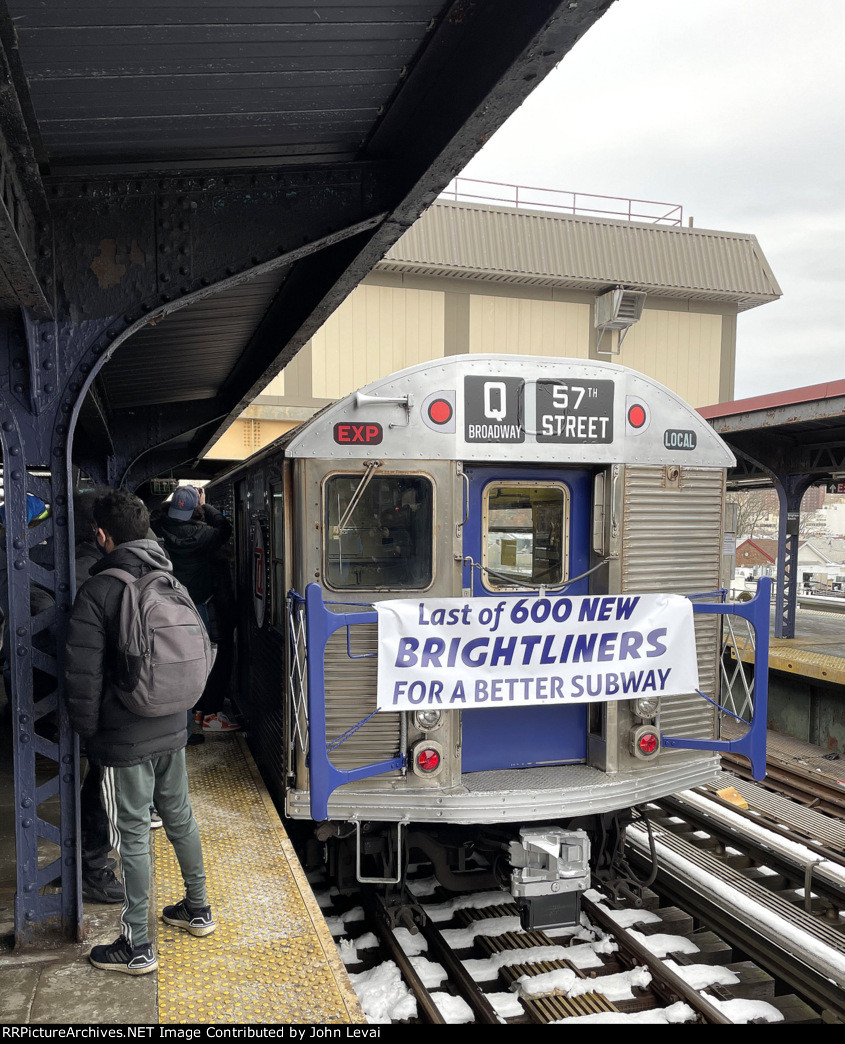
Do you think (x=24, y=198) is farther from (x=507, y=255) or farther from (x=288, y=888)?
(x=507, y=255)

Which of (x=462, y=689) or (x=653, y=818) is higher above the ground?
(x=462, y=689)

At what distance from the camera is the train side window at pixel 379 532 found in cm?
498

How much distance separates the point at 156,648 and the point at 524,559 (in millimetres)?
2752

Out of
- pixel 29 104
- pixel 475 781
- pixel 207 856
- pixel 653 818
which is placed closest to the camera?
pixel 29 104

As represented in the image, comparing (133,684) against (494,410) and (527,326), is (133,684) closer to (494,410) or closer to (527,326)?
(494,410)

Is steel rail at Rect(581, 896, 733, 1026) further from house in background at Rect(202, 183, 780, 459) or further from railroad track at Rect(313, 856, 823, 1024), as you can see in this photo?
house in background at Rect(202, 183, 780, 459)

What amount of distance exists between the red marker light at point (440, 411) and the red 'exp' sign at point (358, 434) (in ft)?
1.10

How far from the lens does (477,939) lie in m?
5.38

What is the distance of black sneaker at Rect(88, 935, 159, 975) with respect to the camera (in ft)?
11.3

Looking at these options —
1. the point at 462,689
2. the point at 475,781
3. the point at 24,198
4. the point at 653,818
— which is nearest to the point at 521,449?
the point at 462,689

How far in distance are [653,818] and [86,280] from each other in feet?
22.5

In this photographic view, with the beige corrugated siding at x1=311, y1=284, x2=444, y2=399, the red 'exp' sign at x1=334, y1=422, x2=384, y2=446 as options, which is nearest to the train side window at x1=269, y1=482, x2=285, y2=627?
the red 'exp' sign at x1=334, y1=422, x2=384, y2=446

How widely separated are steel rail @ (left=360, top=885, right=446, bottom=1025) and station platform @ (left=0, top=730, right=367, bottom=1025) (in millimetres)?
997

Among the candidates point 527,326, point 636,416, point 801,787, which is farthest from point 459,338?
point 636,416
